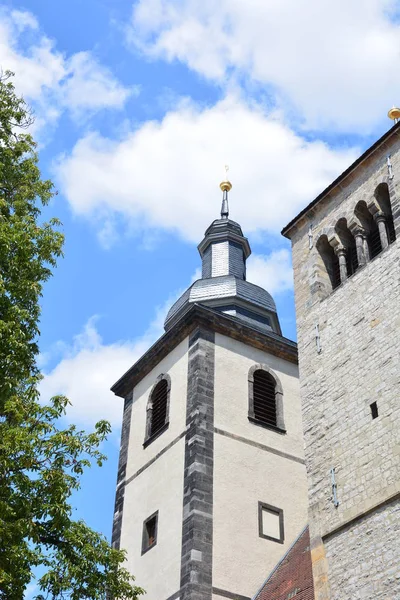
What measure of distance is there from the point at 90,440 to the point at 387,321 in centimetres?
563

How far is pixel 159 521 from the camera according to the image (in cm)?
1975

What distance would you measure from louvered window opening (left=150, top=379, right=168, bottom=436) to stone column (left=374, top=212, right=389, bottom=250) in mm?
7710

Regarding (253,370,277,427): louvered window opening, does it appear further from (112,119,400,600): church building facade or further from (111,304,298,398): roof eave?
(111,304,298,398): roof eave

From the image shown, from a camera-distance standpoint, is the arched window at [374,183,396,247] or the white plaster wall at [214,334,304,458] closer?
the arched window at [374,183,396,247]

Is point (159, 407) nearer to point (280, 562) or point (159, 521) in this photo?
point (159, 521)

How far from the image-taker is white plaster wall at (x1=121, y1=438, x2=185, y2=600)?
18578 mm

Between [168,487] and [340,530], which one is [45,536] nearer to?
[340,530]

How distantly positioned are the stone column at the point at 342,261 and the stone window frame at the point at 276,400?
5.36 m

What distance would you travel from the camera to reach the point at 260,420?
2122 centimetres

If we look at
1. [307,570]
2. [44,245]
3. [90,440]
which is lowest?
[90,440]

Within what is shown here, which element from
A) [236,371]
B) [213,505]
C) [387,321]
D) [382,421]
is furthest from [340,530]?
[236,371]

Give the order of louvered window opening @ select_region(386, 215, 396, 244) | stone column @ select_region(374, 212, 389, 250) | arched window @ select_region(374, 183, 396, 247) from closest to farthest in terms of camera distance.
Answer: stone column @ select_region(374, 212, 389, 250) → louvered window opening @ select_region(386, 215, 396, 244) → arched window @ select_region(374, 183, 396, 247)

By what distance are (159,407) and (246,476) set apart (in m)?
3.28

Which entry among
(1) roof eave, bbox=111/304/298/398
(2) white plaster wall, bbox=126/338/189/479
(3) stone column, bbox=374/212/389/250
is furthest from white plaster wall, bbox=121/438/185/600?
(3) stone column, bbox=374/212/389/250
